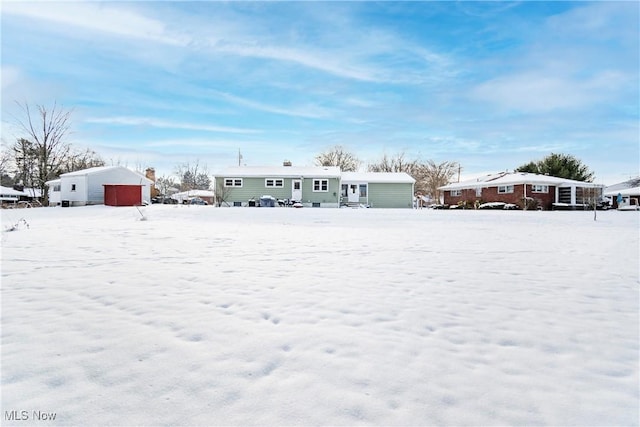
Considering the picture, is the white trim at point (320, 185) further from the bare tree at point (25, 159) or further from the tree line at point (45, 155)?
the bare tree at point (25, 159)

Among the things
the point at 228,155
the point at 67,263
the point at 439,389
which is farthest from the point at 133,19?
the point at 228,155

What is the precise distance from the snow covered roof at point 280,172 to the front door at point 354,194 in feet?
6.85

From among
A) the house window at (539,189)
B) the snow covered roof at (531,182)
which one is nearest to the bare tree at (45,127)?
the snow covered roof at (531,182)

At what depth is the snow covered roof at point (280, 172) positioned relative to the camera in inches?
1147

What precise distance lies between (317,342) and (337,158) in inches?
1788

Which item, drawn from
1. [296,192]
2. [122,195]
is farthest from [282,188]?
[122,195]

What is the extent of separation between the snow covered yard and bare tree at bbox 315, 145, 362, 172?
42.0 metres

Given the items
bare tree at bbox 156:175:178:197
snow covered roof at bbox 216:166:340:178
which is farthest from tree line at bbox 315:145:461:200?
bare tree at bbox 156:175:178:197

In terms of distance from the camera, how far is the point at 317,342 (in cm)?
282

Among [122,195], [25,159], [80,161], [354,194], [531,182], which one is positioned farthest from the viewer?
[80,161]

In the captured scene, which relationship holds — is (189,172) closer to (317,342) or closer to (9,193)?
(9,193)

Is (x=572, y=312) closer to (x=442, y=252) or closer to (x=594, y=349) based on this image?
(x=594, y=349)

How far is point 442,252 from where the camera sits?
707 centimetres

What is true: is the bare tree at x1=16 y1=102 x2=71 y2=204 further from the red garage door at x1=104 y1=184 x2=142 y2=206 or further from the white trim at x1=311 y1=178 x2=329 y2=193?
the white trim at x1=311 y1=178 x2=329 y2=193
